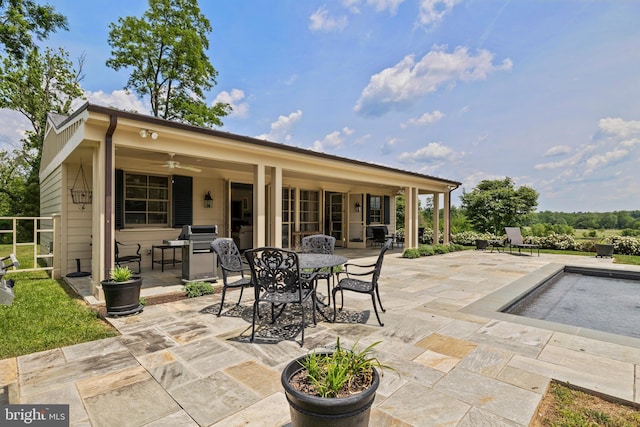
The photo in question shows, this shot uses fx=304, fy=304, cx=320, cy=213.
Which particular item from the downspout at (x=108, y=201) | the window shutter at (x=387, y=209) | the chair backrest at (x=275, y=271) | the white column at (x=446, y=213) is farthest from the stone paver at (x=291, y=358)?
the window shutter at (x=387, y=209)

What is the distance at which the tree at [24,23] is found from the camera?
37.0 ft

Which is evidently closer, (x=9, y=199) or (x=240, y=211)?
(x=240, y=211)

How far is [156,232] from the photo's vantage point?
22.7ft

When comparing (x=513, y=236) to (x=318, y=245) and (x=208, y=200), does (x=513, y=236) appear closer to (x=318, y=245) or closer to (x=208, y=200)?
(x=318, y=245)

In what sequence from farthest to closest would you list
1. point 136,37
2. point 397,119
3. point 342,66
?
point 136,37, point 397,119, point 342,66

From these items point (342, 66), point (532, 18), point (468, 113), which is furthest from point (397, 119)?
point (532, 18)

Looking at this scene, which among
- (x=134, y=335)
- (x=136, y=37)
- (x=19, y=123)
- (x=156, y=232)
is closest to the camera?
(x=134, y=335)

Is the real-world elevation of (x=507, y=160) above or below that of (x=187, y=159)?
above

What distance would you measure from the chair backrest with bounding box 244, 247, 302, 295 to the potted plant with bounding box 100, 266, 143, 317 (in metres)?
1.85

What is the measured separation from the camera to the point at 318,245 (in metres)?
4.89

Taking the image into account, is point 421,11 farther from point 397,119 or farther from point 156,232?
point 156,232

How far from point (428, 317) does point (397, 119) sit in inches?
392

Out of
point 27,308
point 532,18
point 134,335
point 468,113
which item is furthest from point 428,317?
point 468,113

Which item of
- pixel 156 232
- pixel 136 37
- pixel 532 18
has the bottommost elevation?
pixel 156 232
